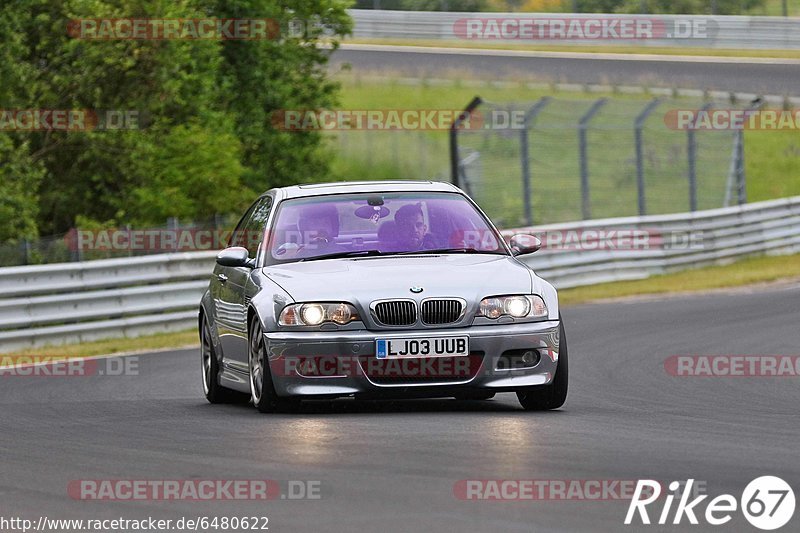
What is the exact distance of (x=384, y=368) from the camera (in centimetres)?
960

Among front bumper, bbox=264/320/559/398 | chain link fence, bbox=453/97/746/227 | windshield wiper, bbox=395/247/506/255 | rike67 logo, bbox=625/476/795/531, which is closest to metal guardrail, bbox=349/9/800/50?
chain link fence, bbox=453/97/746/227

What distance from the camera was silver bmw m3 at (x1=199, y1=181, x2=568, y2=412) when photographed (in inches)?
379

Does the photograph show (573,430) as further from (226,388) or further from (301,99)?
(301,99)

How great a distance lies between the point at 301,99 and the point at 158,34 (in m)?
6.10

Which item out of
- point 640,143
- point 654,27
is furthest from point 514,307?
point 654,27

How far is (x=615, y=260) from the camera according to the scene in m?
26.2

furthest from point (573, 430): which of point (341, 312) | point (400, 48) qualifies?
point (400, 48)

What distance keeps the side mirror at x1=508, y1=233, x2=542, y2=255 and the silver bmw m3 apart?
1 cm

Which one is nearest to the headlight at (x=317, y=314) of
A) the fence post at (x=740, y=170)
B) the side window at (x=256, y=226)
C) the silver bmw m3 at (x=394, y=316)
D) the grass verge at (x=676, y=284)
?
the silver bmw m3 at (x=394, y=316)

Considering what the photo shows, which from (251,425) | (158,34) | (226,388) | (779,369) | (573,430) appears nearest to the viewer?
(573,430)

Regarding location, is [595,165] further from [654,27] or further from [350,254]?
[350,254]

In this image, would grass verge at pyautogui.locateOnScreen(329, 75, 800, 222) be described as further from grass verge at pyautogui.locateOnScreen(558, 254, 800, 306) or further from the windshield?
A: the windshield

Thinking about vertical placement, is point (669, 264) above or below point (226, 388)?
below

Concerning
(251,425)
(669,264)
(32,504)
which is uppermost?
(32,504)
